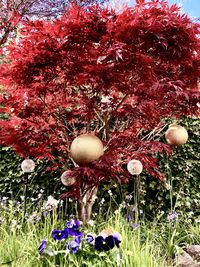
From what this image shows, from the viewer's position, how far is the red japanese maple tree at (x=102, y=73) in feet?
11.5

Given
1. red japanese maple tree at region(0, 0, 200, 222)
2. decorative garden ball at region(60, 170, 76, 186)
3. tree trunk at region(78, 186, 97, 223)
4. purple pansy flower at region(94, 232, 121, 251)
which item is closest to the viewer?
purple pansy flower at region(94, 232, 121, 251)

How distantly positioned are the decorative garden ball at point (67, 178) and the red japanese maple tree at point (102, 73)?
0.07 metres

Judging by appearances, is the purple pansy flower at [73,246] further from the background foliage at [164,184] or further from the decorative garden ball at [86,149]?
the background foliage at [164,184]

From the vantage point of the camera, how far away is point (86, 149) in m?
3.65

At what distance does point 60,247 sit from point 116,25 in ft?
6.11

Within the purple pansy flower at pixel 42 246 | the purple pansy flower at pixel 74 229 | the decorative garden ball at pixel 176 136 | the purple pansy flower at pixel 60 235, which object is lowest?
the purple pansy flower at pixel 42 246

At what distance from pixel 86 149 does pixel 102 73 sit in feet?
2.23

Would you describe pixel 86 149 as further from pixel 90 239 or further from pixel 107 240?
pixel 107 240

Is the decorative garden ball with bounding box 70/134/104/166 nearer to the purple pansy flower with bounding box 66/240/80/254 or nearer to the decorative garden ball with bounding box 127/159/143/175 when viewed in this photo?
the decorative garden ball with bounding box 127/159/143/175

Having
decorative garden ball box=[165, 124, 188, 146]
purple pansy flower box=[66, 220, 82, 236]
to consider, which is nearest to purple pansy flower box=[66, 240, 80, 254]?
purple pansy flower box=[66, 220, 82, 236]

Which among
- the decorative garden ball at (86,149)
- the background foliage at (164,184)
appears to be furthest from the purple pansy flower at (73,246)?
the background foliage at (164,184)

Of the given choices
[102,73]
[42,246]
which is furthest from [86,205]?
[102,73]

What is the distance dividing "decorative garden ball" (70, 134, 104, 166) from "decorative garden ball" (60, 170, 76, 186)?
0.29 meters

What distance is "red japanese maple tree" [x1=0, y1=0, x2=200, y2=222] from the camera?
3500 millimetres
